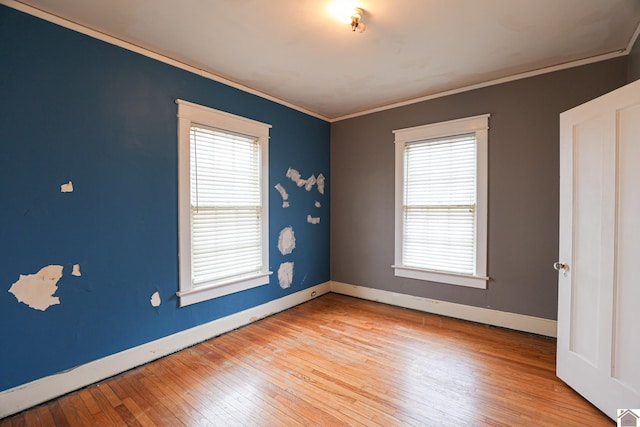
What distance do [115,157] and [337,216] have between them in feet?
9.73

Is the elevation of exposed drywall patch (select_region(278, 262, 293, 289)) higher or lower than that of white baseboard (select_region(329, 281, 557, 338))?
higher

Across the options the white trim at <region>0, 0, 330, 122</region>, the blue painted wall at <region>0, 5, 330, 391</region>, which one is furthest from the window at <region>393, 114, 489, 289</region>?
the blue painted wall at <region>0, 5, 330, 391</region>

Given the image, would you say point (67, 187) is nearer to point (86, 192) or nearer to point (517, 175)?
point (86, 192)

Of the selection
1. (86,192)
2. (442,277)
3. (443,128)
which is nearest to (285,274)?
(442,277)

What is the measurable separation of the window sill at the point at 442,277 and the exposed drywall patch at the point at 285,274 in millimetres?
1391

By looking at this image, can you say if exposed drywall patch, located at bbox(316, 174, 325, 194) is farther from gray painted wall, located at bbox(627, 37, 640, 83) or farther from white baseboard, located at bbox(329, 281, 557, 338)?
gray painted wall, located at bbox(627, 37, 640, 83)

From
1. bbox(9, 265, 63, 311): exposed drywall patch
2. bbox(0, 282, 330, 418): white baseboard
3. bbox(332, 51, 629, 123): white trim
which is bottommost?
bbox(0, 282, 330, 418): white baseboard

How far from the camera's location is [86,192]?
2.28m

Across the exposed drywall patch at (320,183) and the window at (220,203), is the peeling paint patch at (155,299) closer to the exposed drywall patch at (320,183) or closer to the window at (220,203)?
the window at (220,203)

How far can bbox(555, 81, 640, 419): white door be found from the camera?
1797mm

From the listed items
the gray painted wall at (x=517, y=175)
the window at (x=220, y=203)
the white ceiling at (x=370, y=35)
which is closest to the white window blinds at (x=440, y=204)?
the gray painted wall at (x=517, y=175)

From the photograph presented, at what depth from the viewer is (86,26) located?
7.37ft

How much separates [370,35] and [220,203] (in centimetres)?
210

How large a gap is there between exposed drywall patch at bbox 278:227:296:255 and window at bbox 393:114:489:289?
4.59 feet
